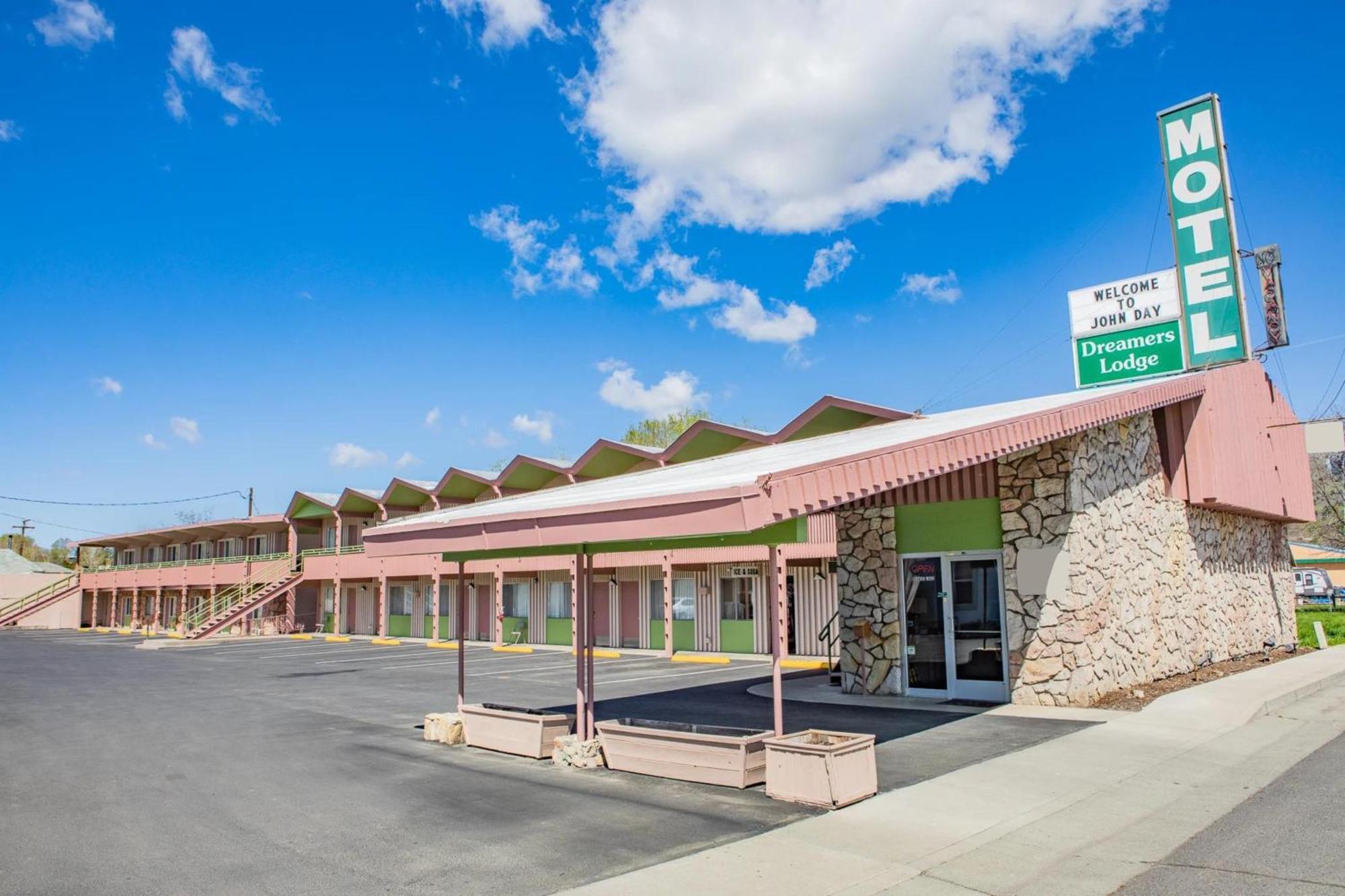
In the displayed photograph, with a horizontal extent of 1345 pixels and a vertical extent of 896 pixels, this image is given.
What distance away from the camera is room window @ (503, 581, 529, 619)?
114ft

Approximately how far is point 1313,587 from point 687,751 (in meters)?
53.8

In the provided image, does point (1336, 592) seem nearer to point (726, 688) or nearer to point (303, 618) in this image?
point (726, 688)

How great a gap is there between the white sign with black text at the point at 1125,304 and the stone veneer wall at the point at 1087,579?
6590mm

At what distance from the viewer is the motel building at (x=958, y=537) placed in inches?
367

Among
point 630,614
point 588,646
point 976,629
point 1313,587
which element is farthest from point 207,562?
point 1313,587

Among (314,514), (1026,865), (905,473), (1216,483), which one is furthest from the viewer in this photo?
(314,514)

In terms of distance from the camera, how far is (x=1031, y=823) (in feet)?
24.6

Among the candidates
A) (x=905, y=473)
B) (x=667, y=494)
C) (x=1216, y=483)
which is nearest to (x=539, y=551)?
(x=667, y=494)

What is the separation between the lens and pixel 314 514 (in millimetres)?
46250

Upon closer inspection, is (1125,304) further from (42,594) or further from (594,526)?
(42,594)

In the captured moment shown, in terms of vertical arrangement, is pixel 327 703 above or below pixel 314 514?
below

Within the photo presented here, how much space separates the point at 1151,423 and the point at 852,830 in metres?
11.8

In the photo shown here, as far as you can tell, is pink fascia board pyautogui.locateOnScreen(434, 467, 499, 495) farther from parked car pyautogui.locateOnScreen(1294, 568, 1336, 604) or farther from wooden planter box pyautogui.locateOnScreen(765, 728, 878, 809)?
parked car pyautogui.locateOnScreen(1294, 568, 1336, 604)

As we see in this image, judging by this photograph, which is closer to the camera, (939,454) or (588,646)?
(939,454)
